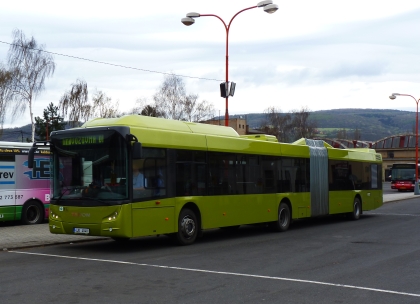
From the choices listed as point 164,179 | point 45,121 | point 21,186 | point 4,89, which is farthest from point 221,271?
point 45,121

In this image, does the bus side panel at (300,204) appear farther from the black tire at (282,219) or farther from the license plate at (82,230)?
the license plate at (82,230)

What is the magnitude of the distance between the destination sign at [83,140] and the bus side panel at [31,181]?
7225mm

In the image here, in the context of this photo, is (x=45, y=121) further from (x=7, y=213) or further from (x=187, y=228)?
(x=187, y=228)

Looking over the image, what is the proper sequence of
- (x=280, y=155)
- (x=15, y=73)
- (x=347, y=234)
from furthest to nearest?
(x=15, y=73) < (x=280, y=155) < (x=347, y=234)

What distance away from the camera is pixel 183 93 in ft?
215

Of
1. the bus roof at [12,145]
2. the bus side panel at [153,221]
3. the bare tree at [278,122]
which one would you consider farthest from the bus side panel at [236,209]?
the bare tree at [278,122]

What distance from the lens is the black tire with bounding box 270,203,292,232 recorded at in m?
20.3

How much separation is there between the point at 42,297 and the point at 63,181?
6.14 meters

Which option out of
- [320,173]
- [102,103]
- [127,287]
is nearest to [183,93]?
[102,103]

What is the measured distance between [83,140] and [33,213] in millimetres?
8608

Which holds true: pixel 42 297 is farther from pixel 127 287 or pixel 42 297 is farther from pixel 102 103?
pixel 102 103

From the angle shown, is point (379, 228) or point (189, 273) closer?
point (189, 273)

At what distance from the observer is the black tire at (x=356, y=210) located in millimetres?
25938

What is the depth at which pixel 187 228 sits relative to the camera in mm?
15914
